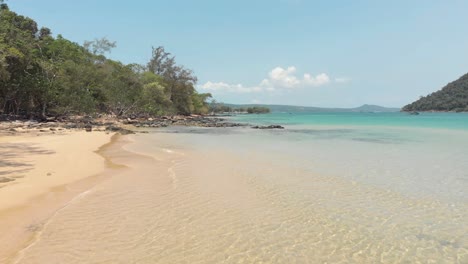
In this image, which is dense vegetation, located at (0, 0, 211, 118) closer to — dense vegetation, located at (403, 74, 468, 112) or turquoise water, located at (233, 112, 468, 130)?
turquoise water, located at (233, 112, 468, 130)

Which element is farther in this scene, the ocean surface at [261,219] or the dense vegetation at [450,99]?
the dense vegetation at [450,99]

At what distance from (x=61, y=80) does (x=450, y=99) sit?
182214 mm

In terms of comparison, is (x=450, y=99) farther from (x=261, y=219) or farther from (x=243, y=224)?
(x=243, y=224)

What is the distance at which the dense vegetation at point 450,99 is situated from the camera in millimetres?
160150

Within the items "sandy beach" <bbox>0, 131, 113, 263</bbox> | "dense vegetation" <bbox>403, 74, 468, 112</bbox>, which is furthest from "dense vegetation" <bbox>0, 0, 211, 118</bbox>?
"dense vegetation" <bbox>403, 74, 468, 112</bbox>

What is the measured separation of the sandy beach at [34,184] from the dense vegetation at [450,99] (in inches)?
7005

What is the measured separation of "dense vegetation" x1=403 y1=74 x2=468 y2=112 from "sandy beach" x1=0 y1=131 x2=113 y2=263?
178m

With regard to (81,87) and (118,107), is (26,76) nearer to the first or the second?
(81,87)

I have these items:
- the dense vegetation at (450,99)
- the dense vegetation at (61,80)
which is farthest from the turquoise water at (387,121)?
the dense vegetation at (450,99)

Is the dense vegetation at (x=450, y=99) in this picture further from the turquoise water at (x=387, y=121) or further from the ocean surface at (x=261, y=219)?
the ocean surface at (x=261, y=219)

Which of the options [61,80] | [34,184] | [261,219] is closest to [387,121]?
[61,80]

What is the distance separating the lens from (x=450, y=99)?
169250mm

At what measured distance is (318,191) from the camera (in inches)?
392

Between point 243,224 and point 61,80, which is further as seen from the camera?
point 61,80
